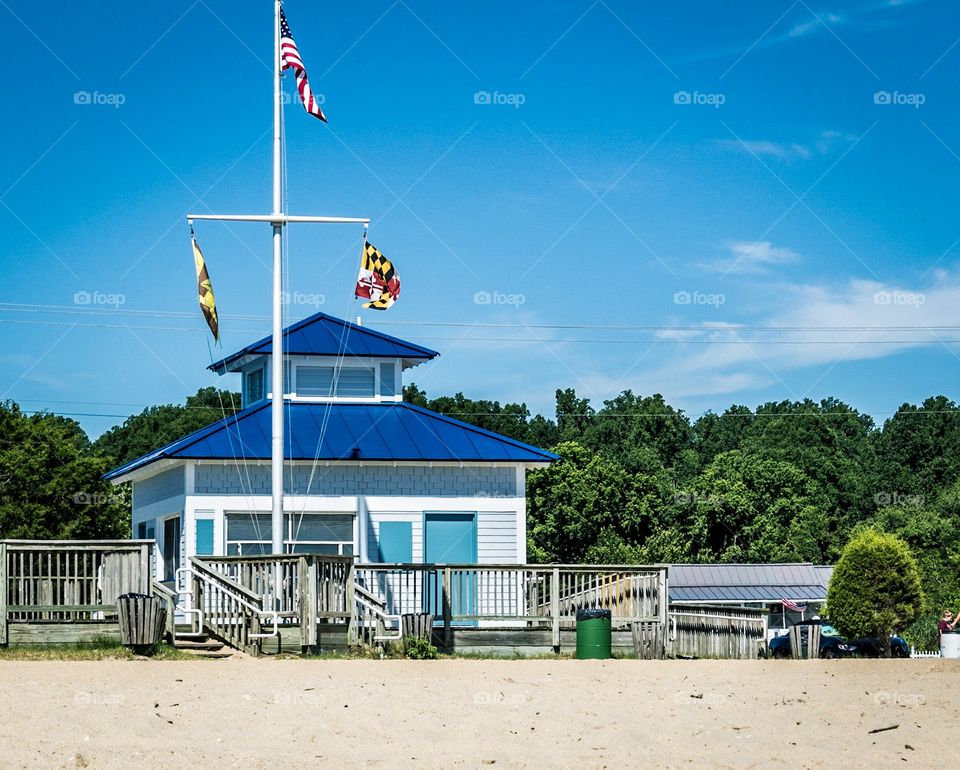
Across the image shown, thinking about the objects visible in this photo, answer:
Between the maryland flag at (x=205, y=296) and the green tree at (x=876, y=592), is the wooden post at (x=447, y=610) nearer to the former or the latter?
the maryland flag at (x=205, y=296)

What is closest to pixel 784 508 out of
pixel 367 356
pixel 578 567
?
pixel 367 356

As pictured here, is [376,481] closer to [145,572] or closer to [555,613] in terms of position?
[555,613]

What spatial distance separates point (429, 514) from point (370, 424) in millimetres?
2555

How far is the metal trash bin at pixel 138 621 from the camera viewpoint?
18.5 meters

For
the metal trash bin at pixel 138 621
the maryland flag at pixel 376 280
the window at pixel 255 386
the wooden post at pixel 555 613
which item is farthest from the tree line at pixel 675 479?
the metal trash bin at pixel 138 621

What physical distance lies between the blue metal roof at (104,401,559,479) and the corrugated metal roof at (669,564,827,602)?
123 ft

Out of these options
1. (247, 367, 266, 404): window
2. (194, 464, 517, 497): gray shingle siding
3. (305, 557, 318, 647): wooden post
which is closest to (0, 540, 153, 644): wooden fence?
(305, 557, 318, 647): wooden post

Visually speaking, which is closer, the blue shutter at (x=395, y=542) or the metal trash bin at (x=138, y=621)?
the metal trash bin at (x=138, y=621)

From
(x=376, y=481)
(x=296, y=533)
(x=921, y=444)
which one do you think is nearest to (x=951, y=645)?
(x=376, y=481)

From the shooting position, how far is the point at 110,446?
86.9 m

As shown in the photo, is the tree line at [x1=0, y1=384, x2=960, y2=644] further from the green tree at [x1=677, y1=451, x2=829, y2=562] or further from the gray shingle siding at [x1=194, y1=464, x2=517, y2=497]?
the gray shingle siding at [x1=194, y1=464, x2=517, y2=497]

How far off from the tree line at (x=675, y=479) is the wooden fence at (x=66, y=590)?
35498 mm

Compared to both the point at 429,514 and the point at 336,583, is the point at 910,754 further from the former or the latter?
the point at 429,514

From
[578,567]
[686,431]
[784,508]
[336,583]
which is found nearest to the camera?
[336,583]
